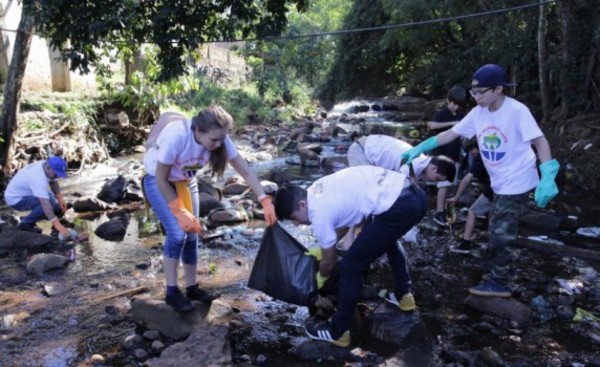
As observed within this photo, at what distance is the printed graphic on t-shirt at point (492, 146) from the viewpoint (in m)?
3.81

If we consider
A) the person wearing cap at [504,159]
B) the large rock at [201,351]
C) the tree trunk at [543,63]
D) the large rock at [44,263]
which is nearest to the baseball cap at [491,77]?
the person wearing cap at [504,159]

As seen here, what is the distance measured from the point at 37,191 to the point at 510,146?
4803mm

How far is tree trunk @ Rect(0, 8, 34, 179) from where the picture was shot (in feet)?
25.2

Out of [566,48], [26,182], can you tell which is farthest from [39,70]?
[566,48]

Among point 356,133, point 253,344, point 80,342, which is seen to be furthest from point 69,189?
point 356,133

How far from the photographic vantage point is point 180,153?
3.23 meters

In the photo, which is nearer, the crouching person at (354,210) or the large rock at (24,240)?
the crouching person at (354,210)

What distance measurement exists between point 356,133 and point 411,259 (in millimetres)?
9496

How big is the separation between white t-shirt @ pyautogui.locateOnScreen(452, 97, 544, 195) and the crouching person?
1022mm

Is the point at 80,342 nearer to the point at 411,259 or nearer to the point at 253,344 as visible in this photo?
the point at 253,344

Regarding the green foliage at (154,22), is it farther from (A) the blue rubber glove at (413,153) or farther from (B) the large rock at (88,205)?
(A) the blue rubber glove at (413,153)

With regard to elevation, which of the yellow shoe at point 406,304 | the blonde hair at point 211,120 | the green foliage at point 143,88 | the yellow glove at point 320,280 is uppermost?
the green foliage at point 143,88

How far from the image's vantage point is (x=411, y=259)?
4.99 m

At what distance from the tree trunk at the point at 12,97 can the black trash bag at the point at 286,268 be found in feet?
20.0
